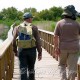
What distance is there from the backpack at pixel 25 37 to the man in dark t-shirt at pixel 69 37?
0.44 m

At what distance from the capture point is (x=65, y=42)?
6.09 metres

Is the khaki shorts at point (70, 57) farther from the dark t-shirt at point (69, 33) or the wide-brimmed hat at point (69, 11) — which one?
the wide-brimmed hat at point (69, 11)

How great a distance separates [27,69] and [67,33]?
866mm

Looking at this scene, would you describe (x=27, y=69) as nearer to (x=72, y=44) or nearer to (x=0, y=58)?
(x=72, y=44)

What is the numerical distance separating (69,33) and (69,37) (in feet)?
0.21

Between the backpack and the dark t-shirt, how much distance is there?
1.52 feet

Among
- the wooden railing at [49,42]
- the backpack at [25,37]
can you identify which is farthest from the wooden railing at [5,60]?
the wooden railing at [49,42]

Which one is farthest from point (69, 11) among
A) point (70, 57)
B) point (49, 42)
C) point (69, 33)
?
point (49, 42)

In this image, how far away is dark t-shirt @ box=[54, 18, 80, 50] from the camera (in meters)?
6.04

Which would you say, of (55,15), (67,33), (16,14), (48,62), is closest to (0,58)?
(67,33)

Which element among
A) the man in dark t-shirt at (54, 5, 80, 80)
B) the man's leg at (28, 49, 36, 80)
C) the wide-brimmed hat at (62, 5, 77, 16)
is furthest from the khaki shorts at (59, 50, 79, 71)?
the wide-brimmed hat at (62, 5, 77, 16)

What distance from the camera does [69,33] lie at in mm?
6055

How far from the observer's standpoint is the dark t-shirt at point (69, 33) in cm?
604

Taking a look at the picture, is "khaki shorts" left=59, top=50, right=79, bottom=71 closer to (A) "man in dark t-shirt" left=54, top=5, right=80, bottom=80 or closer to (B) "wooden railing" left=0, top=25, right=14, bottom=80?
(A) "man in dark t-shirt" left=54, top=5, right=80, bottom=80
